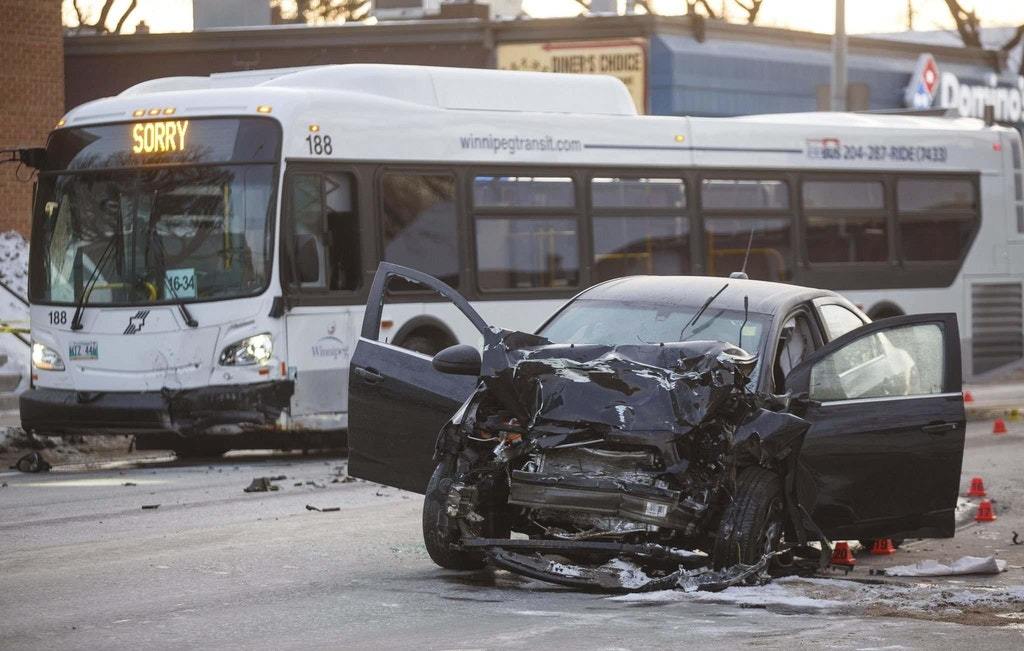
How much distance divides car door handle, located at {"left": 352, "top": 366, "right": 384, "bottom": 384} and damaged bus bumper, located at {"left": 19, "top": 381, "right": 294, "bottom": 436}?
5.77 metres

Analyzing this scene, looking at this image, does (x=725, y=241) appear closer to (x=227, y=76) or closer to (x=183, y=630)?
(x=227, y=76)

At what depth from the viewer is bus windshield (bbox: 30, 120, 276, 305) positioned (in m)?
15.8

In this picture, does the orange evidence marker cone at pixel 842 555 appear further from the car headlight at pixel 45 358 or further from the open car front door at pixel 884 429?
the car headlight at pixel 45 358

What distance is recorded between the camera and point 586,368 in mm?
8555

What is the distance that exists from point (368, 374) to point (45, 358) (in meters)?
7.08

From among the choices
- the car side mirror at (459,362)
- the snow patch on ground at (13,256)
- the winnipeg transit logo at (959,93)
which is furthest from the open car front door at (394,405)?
the winnipeg transit logo at (959,93)

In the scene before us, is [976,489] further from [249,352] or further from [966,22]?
[966,22]

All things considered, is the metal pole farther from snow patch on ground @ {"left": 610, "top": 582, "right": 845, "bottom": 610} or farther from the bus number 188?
snow patch on ground @ {"left": 610, "top": 582, "right": 845, "bottom": 610}

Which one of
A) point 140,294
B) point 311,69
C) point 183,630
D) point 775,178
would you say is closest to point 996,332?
point 775,178

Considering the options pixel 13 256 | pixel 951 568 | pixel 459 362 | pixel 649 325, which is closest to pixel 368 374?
pixel 459 362

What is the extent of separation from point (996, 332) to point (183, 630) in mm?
17232

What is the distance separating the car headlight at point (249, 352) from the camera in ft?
51.2

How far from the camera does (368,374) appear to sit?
9.78m

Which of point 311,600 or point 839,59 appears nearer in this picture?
point 311,600
